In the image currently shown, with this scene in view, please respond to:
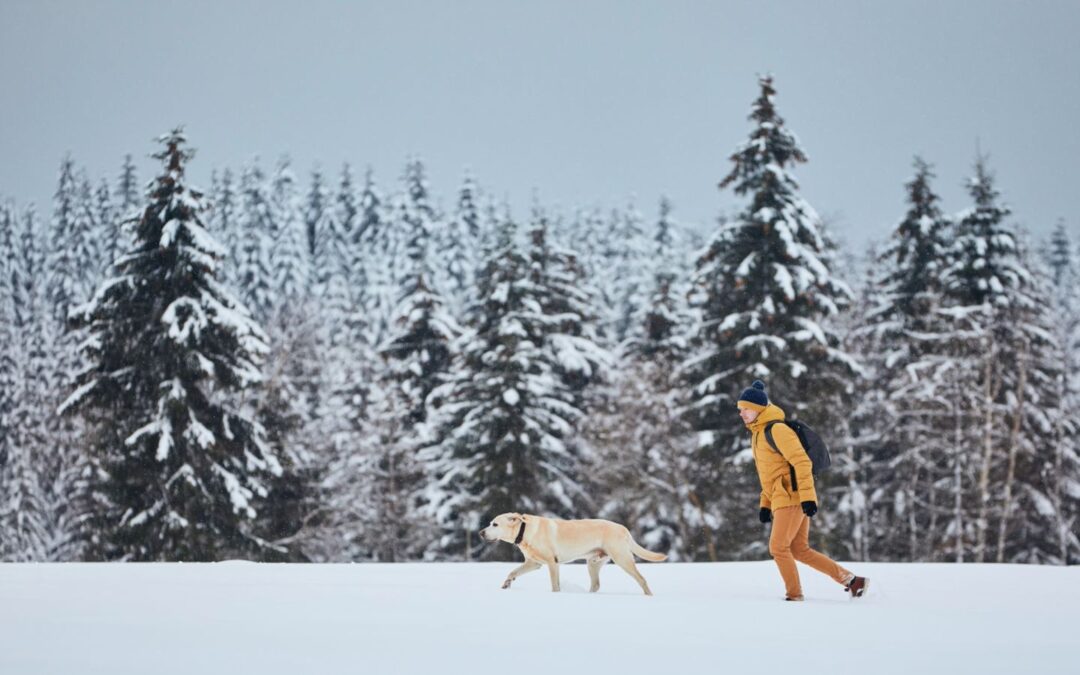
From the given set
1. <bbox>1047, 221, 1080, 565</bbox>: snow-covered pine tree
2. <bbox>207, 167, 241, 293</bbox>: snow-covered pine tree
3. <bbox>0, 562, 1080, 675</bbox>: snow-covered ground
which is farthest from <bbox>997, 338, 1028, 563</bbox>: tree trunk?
<bbox>207, 167, 241, 293</bbox>: snow-covered pine tree

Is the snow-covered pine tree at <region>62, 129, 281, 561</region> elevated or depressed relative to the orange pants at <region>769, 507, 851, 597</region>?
elevated

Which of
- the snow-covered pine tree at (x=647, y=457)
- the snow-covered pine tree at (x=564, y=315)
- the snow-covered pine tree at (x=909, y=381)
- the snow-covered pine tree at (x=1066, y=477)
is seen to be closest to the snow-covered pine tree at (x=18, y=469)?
the snow-covered pine tree at (x=564, y=315)

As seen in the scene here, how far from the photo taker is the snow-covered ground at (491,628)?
493cm

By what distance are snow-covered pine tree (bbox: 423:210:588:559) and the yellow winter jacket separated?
20362mm

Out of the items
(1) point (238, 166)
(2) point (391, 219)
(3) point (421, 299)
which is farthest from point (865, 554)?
(1) point (238, 166)

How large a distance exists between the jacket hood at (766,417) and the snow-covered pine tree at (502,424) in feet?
66.9

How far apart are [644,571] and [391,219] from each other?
2497 inches

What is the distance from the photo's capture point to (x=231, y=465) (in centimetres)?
Result: 2527

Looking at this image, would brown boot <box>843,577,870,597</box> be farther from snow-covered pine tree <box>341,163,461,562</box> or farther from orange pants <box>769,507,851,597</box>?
snow-covered pine tree <box>341,163,461,562</box>

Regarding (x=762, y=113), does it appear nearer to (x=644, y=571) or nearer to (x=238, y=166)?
(x=644, y=571)

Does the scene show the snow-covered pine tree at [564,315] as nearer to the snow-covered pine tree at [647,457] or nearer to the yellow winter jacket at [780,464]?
the snow-covered pine tree at [647,457]

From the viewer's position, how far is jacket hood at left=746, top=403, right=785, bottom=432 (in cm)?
847

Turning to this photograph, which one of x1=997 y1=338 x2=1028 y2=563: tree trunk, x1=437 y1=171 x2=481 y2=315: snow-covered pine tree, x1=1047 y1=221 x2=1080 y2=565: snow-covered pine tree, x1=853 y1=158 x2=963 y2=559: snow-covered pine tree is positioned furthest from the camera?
→ x1=437 y1=171 x2=481 y2=315: snow-covered pine tree

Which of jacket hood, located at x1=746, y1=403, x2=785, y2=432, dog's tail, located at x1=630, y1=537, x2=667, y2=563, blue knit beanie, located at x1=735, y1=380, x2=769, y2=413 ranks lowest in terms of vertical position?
dog's tail, located at x1=630, y1=537, x2=667, y2=563
